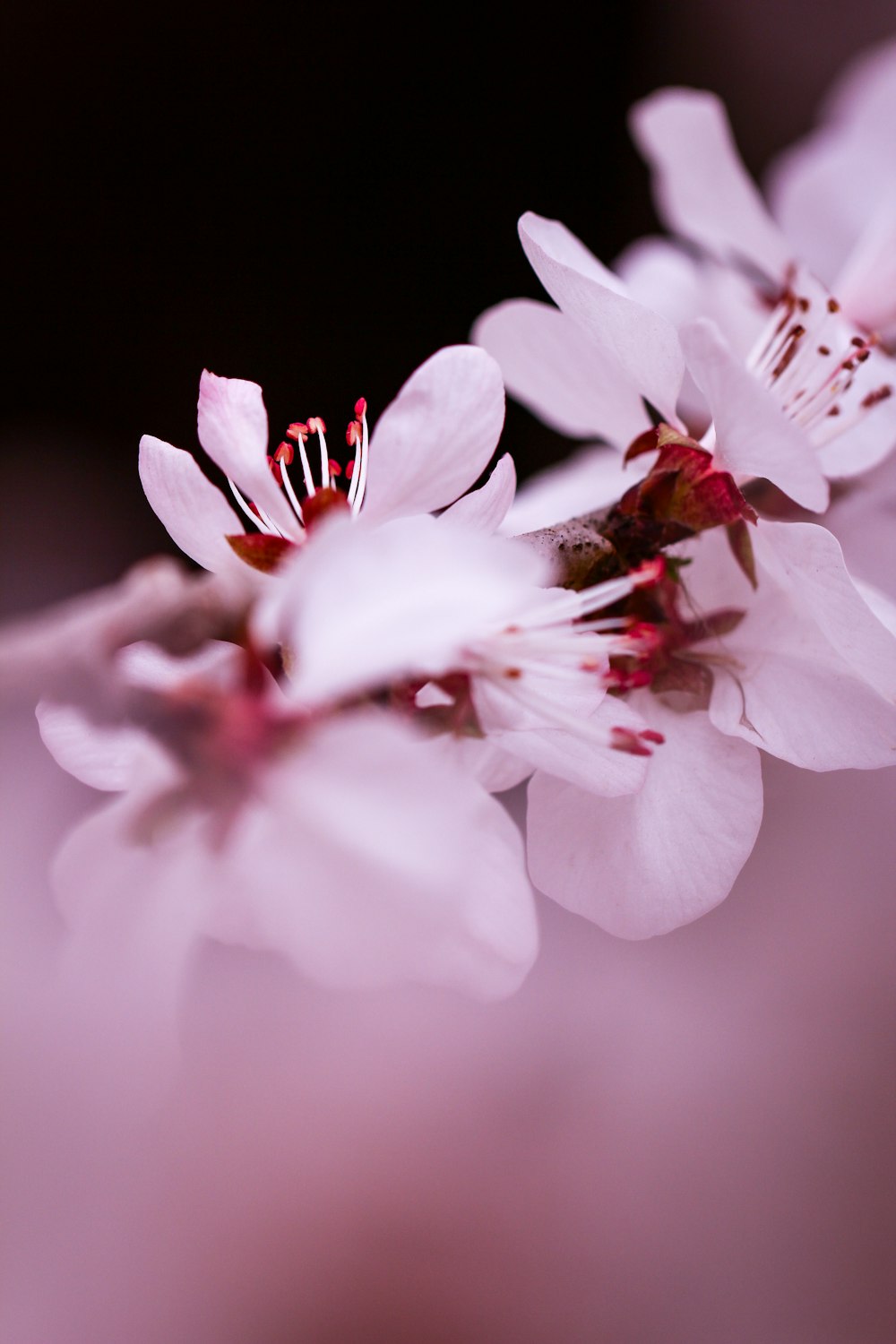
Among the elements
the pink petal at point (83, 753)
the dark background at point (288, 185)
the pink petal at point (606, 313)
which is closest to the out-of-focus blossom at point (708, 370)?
the pink petal at point (606, 313)

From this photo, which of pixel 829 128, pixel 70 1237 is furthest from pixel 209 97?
pixel 70 1237

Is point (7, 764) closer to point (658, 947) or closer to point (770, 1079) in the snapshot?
point (658, 947)

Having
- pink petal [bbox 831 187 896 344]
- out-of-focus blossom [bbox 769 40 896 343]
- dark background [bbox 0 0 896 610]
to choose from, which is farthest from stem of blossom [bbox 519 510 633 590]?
dark background [bbox 0 0 896 610]

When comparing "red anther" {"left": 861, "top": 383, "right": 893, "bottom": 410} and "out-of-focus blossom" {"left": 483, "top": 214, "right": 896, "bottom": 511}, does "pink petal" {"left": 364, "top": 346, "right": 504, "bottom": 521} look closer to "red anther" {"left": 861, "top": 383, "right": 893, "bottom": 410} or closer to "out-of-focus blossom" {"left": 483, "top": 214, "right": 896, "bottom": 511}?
"out-of-focus blossom" {"left": 483, "top": 214, "right": 896, "bottom": 511}

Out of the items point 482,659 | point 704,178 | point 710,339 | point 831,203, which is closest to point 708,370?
point 710,339

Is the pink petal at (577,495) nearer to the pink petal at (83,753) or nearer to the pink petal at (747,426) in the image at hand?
the pink petal at (747,426)

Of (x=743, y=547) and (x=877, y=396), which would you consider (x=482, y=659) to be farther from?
(x=877, y=396)
